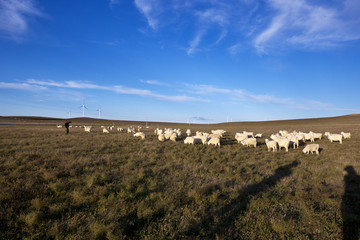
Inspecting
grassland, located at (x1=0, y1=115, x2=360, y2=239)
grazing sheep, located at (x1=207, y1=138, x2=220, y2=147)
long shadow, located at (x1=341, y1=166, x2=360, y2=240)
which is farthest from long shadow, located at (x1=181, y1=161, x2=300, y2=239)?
grazing sheep, located at (x1=207, y1=138, x2=220, y2=147)

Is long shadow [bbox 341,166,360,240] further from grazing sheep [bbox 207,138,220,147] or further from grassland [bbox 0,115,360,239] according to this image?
grazing sheep [bbox 207,138,220,147]

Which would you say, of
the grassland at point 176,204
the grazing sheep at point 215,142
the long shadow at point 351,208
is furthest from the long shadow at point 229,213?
the grazing sheep at point 215,142

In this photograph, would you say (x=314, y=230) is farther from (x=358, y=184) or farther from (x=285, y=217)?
(x=358, y=184)

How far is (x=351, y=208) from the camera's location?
501cm

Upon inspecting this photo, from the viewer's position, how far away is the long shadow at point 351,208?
3987 mm

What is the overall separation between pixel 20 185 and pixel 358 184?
13.8 m

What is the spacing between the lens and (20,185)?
6.07 m

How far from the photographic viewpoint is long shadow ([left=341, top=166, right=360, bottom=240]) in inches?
157

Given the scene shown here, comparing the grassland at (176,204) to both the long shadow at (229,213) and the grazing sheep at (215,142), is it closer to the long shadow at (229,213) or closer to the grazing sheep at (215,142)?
A: the long shadow at (229,213)

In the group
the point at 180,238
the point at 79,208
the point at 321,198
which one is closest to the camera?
the point at 180,238

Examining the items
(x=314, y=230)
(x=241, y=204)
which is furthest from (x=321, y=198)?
(x=241, y=204)

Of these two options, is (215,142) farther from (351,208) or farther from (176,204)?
(176,204)

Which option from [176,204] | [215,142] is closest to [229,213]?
[176,204]

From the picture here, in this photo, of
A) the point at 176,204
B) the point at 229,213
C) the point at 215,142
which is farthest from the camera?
the point at 215,142
